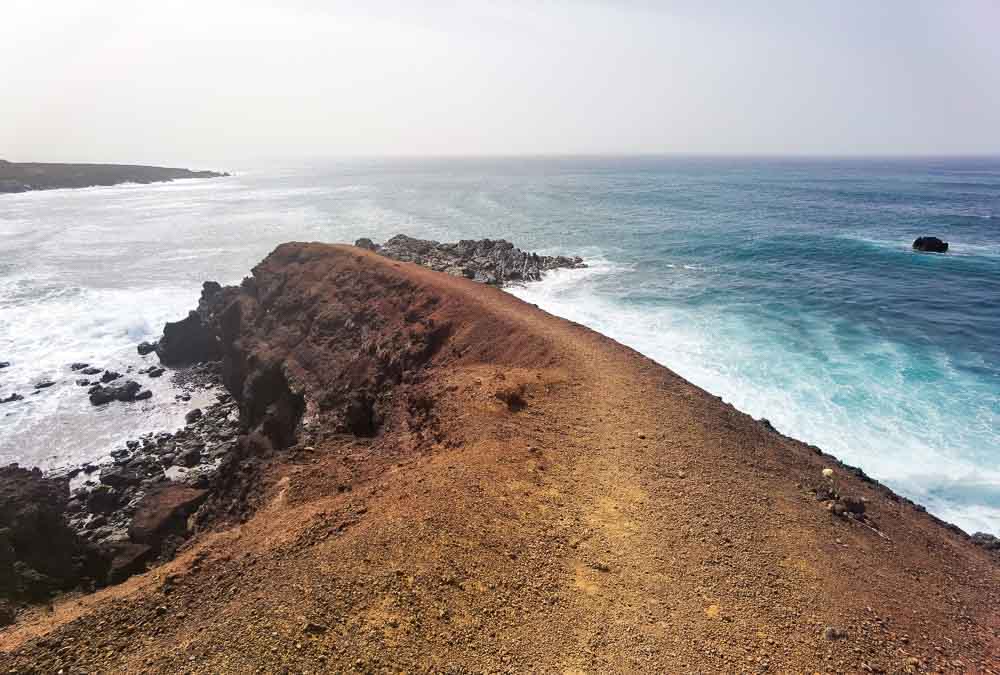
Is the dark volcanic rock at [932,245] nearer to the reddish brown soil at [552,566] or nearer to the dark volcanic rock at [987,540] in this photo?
the dark volcanic rock at [987,540]

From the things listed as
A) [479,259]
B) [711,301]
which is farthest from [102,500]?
[711,301]

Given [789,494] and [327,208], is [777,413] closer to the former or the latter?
[789,494]

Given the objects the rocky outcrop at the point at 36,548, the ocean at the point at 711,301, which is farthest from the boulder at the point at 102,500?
the ocean at the point at 711,301

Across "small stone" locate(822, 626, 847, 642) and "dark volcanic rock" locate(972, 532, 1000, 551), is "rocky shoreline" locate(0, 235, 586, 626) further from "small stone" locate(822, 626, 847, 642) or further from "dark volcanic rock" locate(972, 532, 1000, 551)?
"dark volcanic rock" locate(972, 532, 1000, 551)

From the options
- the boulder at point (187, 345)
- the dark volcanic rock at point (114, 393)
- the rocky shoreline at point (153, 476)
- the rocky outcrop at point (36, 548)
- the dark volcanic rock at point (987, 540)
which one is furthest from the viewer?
the boulder at point (187, 345)

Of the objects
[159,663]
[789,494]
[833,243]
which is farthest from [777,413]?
[833,243]

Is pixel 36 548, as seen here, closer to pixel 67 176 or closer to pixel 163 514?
pixel 163 514

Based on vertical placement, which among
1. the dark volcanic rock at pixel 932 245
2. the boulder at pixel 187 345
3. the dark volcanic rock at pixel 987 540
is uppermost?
the dark volcanic rock at pixel 932 245
